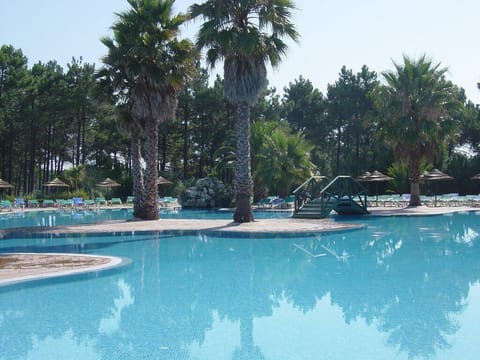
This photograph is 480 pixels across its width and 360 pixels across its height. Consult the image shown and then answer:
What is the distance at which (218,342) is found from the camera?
6375 mm

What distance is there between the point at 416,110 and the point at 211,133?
63.2 ft

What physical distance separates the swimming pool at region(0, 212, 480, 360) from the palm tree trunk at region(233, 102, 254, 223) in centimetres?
525

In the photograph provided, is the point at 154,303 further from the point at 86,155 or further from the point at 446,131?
the point at 86,155

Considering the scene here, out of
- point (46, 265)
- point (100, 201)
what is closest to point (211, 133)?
point (100, 201)

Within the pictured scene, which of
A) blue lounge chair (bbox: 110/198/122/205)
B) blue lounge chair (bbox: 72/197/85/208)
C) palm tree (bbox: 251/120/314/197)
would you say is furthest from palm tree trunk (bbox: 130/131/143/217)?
blue lounge chair (bbox: 110/198/122/205)

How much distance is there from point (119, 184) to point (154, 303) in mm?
29699

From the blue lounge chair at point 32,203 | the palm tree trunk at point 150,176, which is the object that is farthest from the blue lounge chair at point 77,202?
the palm tree trunk at point 150,176

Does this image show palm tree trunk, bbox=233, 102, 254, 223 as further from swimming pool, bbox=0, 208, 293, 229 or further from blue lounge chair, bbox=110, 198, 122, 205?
blue lounge chair, bbox=110, 198, 122, 205

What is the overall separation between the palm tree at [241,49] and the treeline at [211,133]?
1174 centimetres

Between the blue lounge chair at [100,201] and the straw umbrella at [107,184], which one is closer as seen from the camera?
the blue lounge chair at [100,201]

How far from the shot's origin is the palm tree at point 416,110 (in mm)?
27750

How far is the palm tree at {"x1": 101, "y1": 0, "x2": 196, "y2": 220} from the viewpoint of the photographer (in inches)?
776

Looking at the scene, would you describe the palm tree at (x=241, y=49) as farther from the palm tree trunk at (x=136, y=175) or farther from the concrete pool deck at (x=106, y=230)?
the palm tree trunk at (x=136, y=175)

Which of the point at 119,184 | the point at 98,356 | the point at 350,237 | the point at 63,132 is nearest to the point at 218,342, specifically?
the point at 98,356
